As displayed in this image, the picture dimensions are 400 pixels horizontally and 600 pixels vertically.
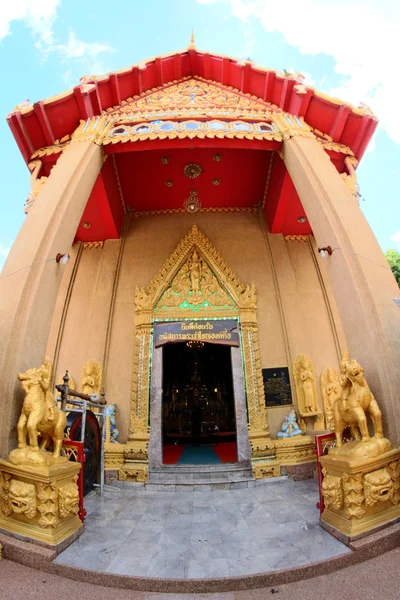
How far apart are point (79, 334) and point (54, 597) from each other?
556 centimetres

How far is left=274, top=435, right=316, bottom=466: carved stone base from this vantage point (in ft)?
19.2

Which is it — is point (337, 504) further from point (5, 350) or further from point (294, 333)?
point (294, 333)

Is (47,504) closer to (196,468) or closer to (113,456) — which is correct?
(113,456)

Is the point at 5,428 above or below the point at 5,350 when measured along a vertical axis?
below

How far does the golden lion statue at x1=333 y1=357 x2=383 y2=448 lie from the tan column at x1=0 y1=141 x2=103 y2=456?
3643 millimetres

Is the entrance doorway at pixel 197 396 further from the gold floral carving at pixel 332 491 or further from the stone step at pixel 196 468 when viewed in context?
the gold floral carving at pixel 332 491

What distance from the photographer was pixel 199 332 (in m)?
7.16

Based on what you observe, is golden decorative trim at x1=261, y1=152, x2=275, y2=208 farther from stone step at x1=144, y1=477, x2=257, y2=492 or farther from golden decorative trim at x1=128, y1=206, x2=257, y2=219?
stone step at x1=144, y1=477, x2=257, y2=492

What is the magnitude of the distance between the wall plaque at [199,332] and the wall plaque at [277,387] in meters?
1.03

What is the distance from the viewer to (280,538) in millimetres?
3078

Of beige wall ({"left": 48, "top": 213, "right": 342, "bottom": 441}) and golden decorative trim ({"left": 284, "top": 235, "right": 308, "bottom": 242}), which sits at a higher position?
golden decorative trim ({"left": 284, "top": 235, "right": 308, "bottom": 242})

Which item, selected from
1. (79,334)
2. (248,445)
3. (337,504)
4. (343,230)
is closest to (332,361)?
(248,445)

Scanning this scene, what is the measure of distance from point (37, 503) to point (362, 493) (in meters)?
3.16

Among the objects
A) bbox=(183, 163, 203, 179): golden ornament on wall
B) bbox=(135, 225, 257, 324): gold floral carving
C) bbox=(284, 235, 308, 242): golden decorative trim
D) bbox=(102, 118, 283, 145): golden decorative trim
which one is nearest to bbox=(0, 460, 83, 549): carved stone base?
bbox=(135, 225, 257, 324): gold floral carving
